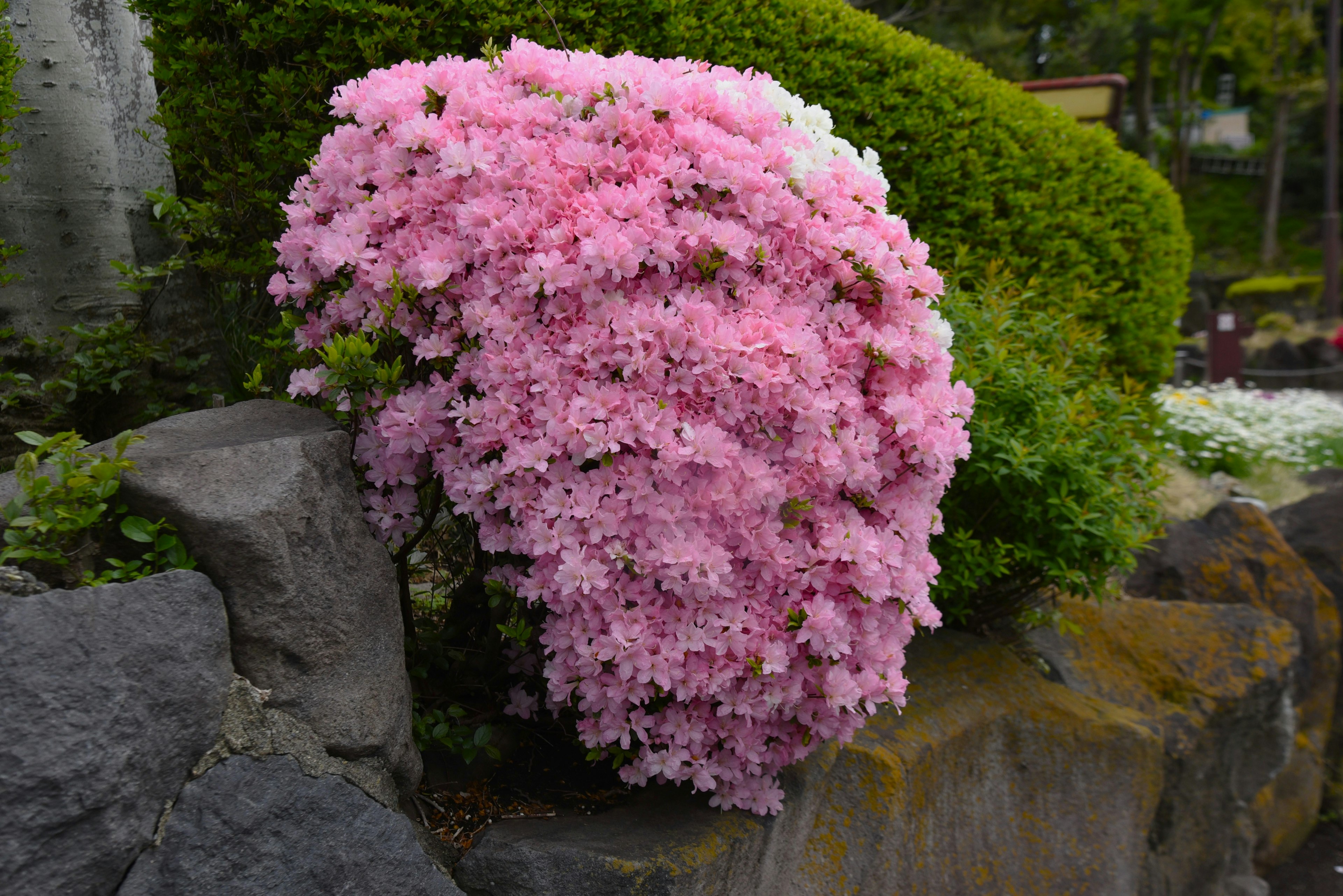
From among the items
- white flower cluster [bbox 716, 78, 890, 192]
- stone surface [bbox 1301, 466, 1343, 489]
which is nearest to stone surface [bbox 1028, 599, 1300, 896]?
white flower cluster [bbox 716, 78, 890, 192]

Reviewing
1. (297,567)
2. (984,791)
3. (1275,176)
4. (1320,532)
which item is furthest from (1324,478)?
(1275,176)

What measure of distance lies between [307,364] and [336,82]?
117 cm

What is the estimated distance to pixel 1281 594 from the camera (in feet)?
15.3

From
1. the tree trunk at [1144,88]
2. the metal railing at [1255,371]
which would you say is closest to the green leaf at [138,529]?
the metal railing at [1255,371]

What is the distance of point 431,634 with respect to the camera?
240 centimetres

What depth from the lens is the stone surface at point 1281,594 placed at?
15.2 ft

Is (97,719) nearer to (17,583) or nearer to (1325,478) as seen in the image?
(17,583)

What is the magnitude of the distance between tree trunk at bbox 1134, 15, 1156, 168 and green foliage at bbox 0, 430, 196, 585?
33.3 m

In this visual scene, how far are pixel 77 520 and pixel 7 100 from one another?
151cm

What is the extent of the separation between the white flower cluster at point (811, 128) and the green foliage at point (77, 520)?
1.55 m

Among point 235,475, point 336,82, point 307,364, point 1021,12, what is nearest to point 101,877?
point 235,475

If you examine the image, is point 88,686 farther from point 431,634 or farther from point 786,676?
point 786,676

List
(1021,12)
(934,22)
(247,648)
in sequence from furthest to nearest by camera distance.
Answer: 1. (1021,12)
2. (934,22)
3. (247,648)

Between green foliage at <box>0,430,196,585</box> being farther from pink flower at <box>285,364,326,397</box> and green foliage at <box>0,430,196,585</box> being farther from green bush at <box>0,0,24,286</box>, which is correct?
green bush at <box>0,0,24,286</box>
